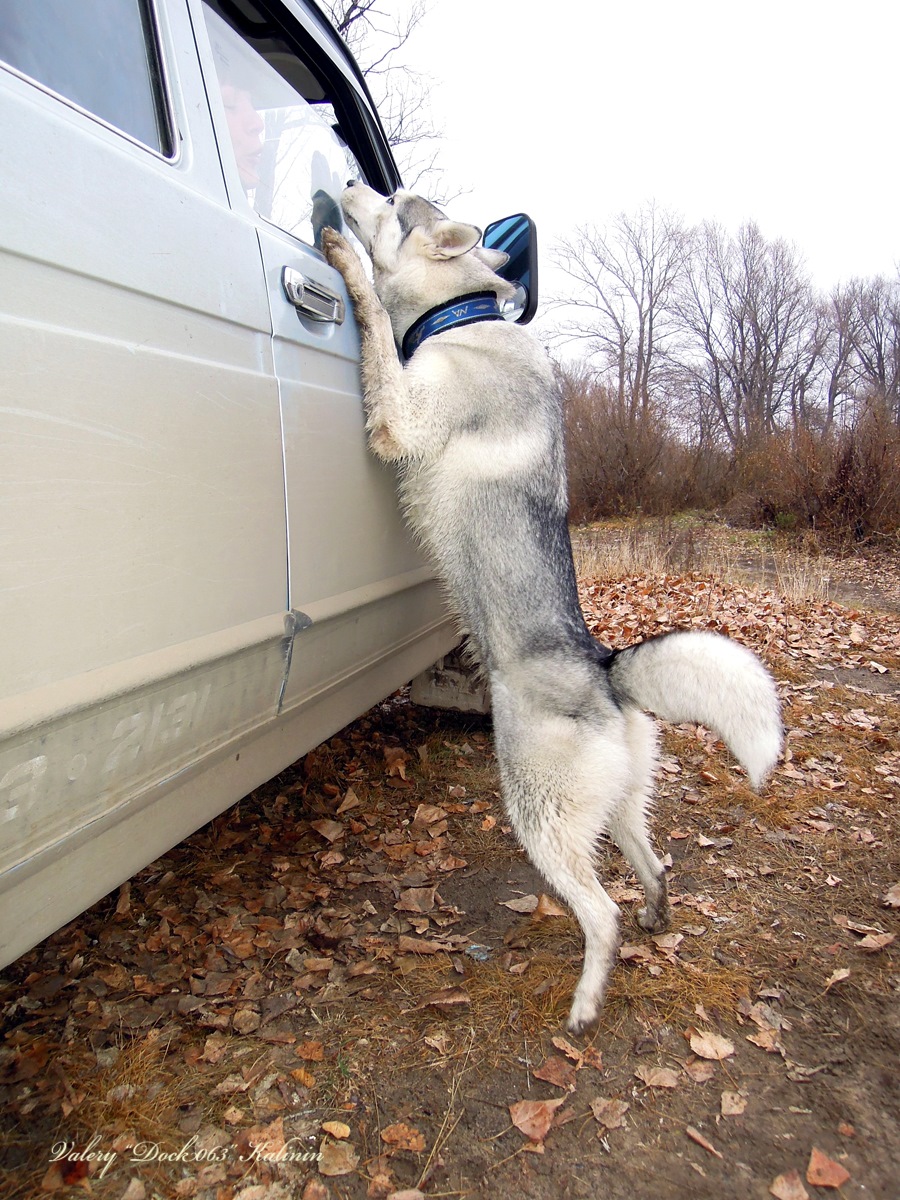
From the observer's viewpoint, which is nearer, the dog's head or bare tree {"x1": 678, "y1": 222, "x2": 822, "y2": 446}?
the dog's head

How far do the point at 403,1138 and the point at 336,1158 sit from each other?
162mm

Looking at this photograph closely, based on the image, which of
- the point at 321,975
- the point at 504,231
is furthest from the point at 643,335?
the point at 321,975

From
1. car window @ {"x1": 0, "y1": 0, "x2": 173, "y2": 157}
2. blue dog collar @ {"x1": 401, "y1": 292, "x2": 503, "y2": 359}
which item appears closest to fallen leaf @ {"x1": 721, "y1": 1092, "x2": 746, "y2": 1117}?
blue dog collar @ {"x1": 401, "y1": 292, "x2": 503, "y2": 359}

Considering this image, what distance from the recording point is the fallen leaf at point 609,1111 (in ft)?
6.01

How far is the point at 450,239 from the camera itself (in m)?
2.90

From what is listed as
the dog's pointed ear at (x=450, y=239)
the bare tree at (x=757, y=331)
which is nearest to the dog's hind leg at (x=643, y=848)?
the dog's pointed ear at (x=450, y=239)

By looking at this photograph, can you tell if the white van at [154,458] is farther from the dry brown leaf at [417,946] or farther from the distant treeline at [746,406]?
the distant treeline at [746,406]

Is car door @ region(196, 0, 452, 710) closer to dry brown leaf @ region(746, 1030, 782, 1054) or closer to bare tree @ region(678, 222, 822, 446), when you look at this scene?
dry brown leaf @ region(746, 1030, 782, 1054)

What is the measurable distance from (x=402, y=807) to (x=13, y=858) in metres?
2.38

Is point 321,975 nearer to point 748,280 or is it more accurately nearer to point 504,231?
point 504,231

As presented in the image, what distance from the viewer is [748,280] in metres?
32.7

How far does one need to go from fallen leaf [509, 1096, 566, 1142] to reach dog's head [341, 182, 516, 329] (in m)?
2.66

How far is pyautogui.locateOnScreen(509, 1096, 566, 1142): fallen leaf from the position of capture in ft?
5.89

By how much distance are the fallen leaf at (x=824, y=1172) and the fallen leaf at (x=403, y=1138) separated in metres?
0.89
